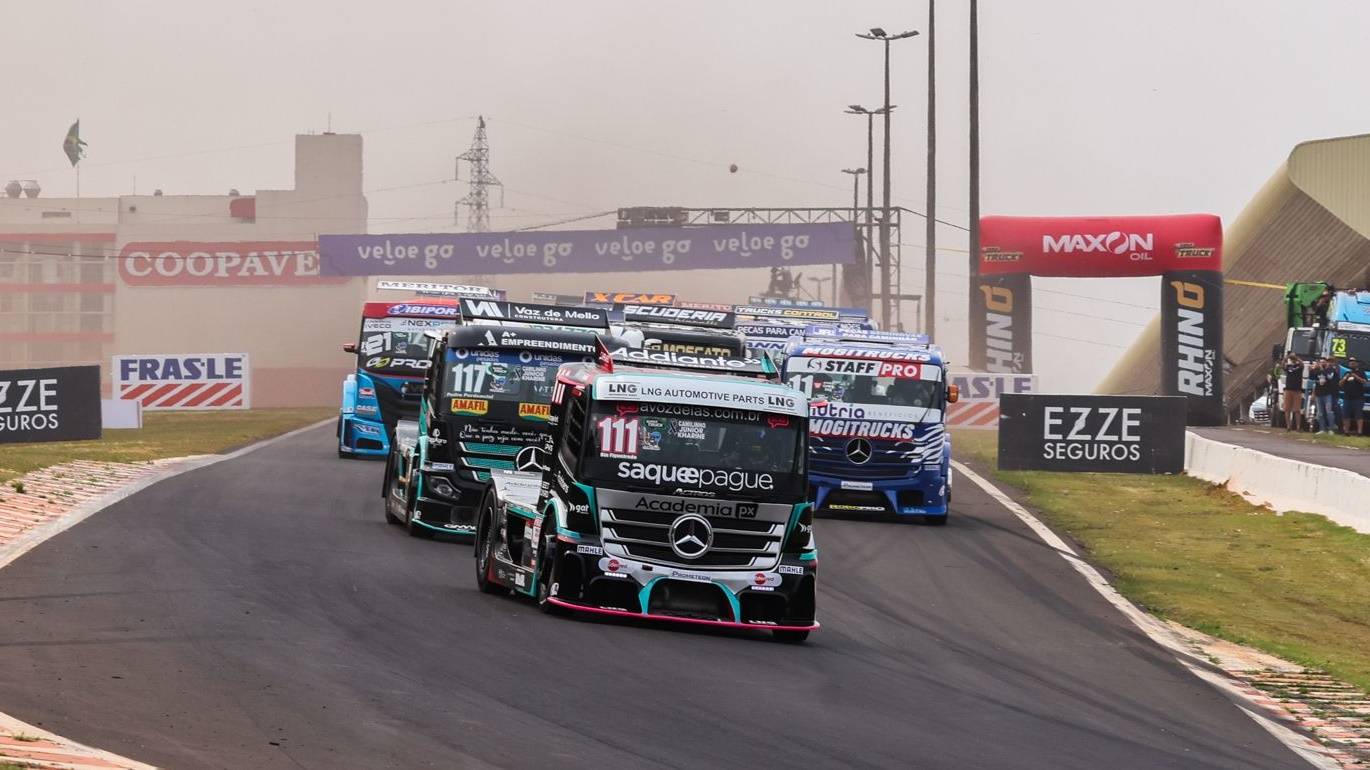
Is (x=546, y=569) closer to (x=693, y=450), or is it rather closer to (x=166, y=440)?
(x=693, y=450)

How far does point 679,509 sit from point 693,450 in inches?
19.1

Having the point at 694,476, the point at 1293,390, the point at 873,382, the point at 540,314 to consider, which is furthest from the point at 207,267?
the point at 694,476

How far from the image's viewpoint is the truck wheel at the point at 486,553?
14.7 metres

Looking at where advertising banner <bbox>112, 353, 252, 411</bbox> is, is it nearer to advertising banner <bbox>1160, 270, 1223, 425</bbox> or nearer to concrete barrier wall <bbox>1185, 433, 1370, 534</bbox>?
advertising banner <bbox>1160, 270, 1223, 425</bbox>

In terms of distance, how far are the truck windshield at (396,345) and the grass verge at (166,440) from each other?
393 cm

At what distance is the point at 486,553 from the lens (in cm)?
1492

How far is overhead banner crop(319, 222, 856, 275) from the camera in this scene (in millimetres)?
66500

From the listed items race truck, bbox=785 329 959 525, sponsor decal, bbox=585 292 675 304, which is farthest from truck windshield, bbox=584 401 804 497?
sponsor decal, bbox=585 292 675 304

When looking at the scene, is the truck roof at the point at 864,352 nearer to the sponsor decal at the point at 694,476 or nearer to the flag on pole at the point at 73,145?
the sponsor decal at the point at 694,476

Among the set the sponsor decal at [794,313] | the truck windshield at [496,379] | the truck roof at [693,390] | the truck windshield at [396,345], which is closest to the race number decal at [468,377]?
the truck windshield at [496,379]

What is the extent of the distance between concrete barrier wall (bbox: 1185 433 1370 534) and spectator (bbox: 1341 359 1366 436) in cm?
940

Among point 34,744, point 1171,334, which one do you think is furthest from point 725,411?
point 1171,334

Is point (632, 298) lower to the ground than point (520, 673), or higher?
higher

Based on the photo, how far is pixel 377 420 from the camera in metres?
30.0
